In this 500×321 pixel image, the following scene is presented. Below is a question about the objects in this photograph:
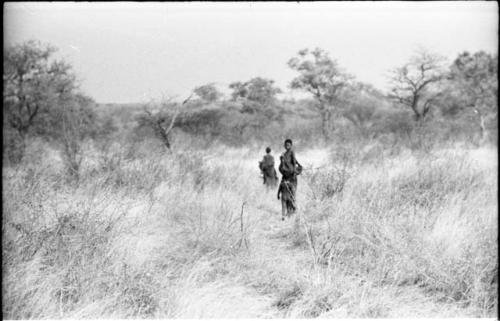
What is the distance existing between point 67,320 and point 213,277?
1.27 m

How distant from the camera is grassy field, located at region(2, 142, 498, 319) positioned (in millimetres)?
3232

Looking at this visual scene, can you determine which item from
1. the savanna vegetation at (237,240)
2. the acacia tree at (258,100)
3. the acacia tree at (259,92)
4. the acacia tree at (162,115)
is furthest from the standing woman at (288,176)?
the acacia tree at (259,92)

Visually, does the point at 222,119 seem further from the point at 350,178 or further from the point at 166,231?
the point at 166,231

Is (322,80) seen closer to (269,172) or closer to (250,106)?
(250,106)

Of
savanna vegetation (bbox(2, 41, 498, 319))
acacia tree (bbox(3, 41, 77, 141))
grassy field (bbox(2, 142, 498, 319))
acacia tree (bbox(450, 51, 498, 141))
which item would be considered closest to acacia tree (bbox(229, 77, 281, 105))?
acacia tree (bbox(450, 51, 498, 141))

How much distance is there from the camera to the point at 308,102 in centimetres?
3106

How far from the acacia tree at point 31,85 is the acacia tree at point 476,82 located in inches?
609

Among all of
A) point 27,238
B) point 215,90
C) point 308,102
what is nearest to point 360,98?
point 308,102

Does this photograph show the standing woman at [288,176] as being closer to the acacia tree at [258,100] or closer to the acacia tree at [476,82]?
the acacia tree at [476,82]

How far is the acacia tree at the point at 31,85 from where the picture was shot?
15.1 m

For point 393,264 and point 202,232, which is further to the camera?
point 202,232

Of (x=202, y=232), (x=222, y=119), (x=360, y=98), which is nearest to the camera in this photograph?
(x=202, y=232)

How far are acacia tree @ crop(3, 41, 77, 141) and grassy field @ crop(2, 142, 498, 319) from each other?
37.2 feet

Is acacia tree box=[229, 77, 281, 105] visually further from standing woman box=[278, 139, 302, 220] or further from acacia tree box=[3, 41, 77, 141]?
standing woman box=[278, 139, 302, 220]
